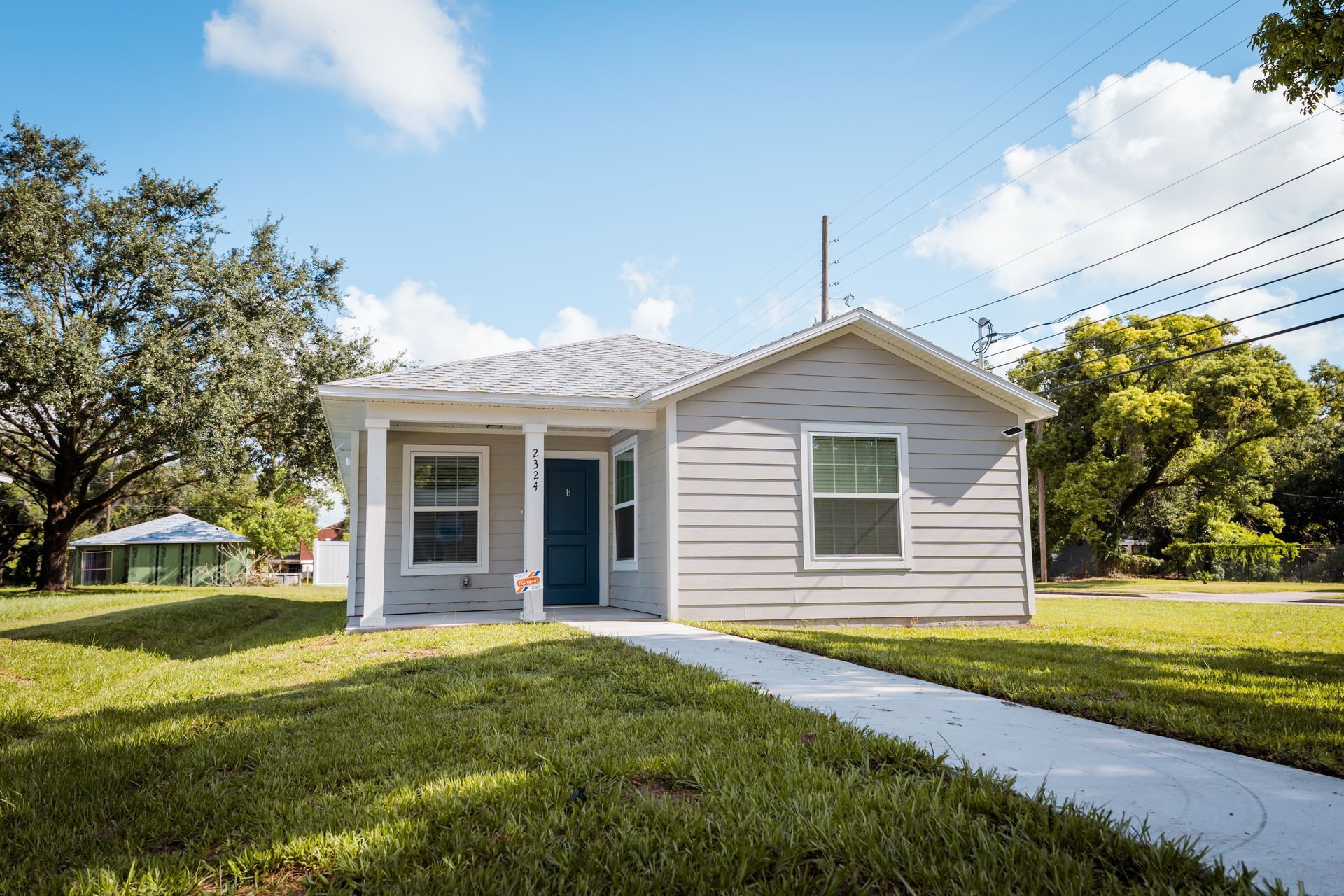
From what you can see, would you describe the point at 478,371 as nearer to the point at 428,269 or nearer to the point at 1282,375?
the point at 428,269

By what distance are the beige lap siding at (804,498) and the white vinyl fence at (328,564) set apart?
29849 millimetres

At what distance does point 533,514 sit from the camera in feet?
30.0

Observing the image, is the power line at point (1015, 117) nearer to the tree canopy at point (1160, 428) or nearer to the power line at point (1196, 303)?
the power line at point (1196, 303)

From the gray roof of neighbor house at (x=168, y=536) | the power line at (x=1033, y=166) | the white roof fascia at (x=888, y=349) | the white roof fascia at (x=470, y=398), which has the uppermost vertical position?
the power line at (x=1033, y=166)

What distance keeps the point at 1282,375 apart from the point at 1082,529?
23.2ft

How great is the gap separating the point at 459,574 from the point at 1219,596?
15363 mm

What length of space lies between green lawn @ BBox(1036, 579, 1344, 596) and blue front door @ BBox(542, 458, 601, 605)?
14.5 metres

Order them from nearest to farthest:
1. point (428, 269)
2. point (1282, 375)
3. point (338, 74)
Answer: point (338, 74) < point (428, 269) < point (1282, 375)

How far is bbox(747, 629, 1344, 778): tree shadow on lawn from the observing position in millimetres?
3695

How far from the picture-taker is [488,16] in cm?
1116

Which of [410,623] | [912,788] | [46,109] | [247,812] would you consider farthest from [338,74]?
[912,788]

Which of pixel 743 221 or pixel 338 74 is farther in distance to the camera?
pixel 743 221

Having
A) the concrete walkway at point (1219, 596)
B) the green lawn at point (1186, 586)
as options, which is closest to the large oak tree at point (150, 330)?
the concrete walkway at point (1219, 596)

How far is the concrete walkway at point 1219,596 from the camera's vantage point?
14.9 m
